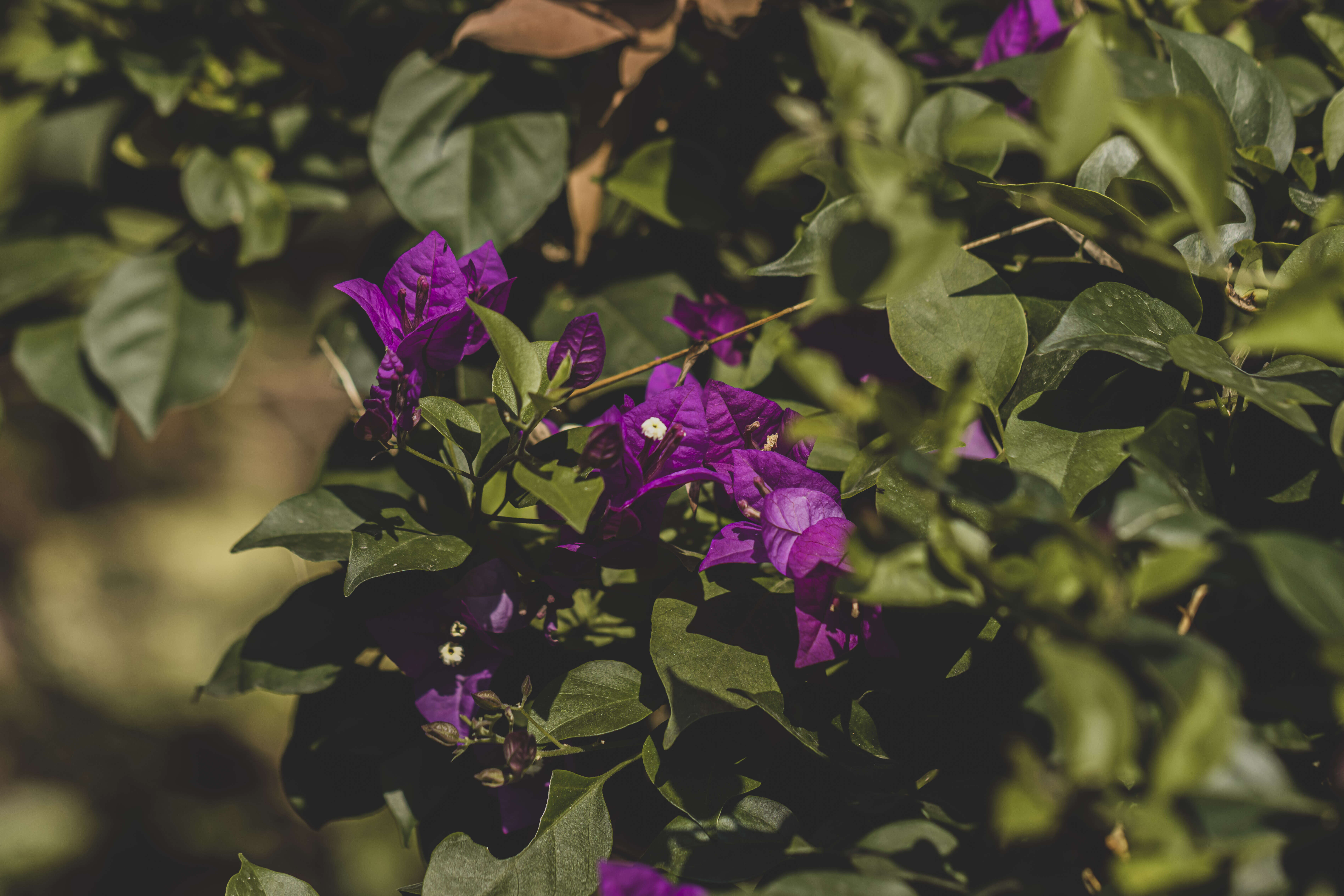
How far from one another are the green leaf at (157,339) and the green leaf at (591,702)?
1.68 feet

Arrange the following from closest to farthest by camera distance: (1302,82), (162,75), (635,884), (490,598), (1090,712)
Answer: (1090,712) < (635,884) < (490,598) < (1302,82) < (162,75)

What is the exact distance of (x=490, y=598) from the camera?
0.40 metres

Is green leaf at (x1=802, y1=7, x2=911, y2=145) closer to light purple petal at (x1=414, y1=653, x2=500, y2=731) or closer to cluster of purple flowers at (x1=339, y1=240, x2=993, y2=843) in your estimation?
cluster of purple flowers at (x1=339, y1=240, x2=993, y2=843)

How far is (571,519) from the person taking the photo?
31 centimetres

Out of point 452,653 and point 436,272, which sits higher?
point 436,272

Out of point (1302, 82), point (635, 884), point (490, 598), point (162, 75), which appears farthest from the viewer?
point (162, 75)

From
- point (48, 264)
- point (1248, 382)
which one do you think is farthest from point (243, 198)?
point (1248, 382)

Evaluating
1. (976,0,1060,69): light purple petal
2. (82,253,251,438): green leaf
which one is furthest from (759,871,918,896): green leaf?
(82,253,251,438): green leaf

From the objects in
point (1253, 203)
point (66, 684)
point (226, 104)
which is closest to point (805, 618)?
point (1253, 203)

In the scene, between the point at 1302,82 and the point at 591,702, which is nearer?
the point at 591,702

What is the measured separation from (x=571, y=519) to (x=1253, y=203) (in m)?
0.39

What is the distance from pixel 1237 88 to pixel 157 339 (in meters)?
0.83

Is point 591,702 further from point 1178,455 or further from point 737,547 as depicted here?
point 1178,455

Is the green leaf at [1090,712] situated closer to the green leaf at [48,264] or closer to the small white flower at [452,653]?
the small white flower at [452,653]
